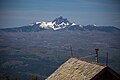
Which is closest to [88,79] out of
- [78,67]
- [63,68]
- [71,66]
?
[78,67]

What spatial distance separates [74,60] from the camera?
30.3 m

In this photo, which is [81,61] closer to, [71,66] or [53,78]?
[71,66]

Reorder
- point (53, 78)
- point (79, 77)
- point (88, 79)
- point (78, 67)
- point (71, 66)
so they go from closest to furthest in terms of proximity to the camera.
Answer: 1. point (88, 79)
2. point (79, 77)
3. point (78, 67)
4. point (71, 66)
5. point (53, 78)

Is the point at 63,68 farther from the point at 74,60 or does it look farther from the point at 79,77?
the point at 79,77

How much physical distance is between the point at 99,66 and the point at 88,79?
5.37 feet

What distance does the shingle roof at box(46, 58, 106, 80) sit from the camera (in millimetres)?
24130

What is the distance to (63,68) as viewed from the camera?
31.1 m

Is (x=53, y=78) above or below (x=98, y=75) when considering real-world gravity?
below

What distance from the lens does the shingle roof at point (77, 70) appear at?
24130mm

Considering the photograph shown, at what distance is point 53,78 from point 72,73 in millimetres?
4409

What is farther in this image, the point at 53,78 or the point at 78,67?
the point at 53,78

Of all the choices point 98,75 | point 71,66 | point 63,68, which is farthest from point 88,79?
point 63,68

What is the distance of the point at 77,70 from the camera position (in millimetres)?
26859

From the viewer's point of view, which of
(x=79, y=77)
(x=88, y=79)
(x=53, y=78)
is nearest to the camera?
(x=88, y=79)
